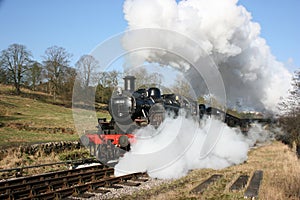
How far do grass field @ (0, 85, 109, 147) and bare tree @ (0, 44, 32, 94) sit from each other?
211 centimetres

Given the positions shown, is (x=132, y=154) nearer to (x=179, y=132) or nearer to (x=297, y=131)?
(x=179, y=132)

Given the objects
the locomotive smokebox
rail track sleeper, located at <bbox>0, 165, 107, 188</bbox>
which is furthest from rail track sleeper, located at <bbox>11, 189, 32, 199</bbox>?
the locomotive smokebox

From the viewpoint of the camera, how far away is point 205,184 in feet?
28.9

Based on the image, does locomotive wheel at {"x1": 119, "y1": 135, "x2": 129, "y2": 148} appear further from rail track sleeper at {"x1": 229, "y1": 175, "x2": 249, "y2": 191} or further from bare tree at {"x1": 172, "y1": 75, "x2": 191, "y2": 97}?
bare tree at {"x1": 172, "y1": 75, "x2": 191, "y2": 97}

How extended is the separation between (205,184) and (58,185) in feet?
13.2

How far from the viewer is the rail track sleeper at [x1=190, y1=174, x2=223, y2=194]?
318 inches

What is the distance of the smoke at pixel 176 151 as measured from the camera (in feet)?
34.9

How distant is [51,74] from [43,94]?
14.3ft

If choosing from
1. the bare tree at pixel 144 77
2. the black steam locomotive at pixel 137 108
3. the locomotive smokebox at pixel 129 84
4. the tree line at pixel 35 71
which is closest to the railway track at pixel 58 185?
the black steam locomotive at pixel 137 108

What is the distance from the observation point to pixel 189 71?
61.8 feet

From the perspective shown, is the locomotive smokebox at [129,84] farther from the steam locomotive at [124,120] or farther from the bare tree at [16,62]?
the bare tree at [16,62]

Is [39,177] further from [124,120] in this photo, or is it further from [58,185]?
[124,120]

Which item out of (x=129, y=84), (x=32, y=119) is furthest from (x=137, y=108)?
(x=32, y=119)

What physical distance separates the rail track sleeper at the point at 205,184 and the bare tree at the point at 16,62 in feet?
119
